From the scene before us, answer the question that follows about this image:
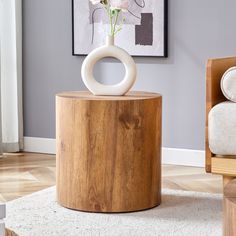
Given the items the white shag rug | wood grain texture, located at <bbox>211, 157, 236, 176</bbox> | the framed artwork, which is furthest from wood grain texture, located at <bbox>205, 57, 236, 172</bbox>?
the framed artwork

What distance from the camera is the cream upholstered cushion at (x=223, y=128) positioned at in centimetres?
287

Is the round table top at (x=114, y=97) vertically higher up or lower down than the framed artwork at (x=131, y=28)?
lower down

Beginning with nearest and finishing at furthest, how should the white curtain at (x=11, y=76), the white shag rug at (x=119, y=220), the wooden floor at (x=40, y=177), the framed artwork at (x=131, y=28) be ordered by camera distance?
the white shag rug at (x=119, y=220) < the wooden floor at (x=40, y=177) < the framed artwork at (x=131, y=28) < the white curtain at (x=11, y=76)

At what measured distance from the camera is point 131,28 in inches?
169

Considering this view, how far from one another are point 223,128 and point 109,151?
20.7 inches

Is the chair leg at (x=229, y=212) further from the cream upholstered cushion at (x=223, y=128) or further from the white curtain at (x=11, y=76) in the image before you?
the white curtain at (x=11, y=76)

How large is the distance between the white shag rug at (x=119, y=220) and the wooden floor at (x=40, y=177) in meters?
0.26

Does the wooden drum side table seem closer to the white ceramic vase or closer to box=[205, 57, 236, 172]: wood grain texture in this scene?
the white ceramic vase

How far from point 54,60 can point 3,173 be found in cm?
92

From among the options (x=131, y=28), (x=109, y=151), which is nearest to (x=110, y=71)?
(x=131, y=28)

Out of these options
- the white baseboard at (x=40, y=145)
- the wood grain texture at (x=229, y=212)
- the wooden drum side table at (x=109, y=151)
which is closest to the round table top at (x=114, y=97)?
the wooden drum side table at (x=109, y=151)

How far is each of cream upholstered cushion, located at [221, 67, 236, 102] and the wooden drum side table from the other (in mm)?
346

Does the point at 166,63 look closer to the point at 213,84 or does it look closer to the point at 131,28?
the point at 131,28

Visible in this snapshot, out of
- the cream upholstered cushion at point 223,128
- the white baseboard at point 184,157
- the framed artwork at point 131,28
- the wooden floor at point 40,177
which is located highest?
the framed artwork at point 131,28
